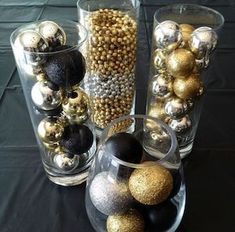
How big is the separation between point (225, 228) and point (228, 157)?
134mm

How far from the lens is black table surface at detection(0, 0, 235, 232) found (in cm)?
47

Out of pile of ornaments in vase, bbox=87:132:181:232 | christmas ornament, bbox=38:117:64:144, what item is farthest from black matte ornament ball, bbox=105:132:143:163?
christmas ornament, bbox=38:117:64:144

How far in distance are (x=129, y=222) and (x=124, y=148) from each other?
8 cm

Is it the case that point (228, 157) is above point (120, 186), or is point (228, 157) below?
below

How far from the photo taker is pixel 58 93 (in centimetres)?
46

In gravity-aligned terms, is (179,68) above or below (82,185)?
above

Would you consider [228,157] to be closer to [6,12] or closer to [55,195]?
[55,195]

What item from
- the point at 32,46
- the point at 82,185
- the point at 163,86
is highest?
the point at 32,46

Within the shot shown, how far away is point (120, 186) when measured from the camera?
39 cm

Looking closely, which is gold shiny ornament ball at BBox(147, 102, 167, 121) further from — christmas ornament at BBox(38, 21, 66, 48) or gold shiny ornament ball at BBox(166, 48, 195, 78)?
christmas ornament at BBox(38, 21, 66, 48)

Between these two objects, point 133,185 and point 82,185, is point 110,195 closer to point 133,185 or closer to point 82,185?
point 133,185

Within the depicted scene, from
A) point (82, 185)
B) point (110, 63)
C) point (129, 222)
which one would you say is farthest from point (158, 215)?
point (110, 63)

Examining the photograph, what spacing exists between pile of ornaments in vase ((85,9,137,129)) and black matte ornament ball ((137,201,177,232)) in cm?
21

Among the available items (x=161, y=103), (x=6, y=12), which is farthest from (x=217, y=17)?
(x=6, y=12)
